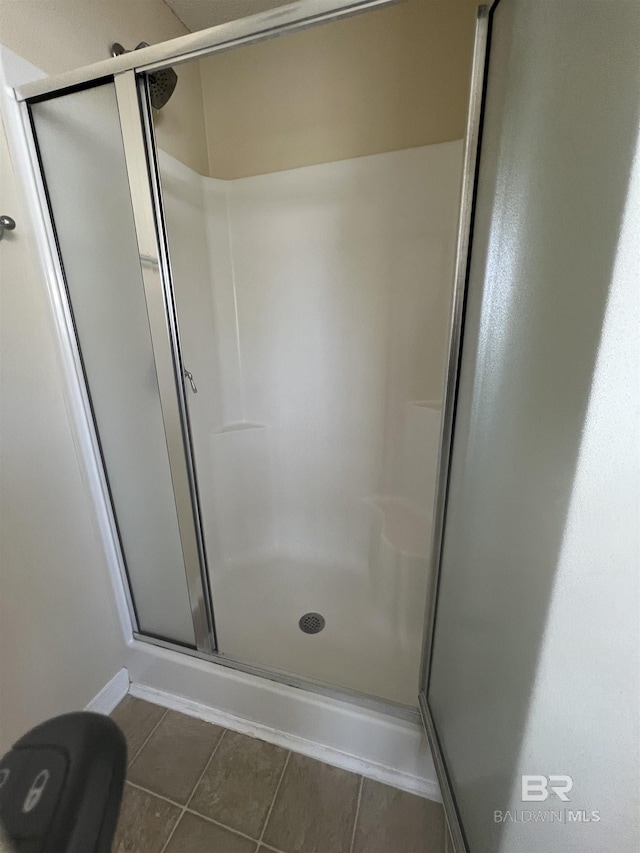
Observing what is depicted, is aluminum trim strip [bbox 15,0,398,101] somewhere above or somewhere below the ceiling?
below

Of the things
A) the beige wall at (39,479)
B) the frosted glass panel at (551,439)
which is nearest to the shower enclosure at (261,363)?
the beige wall at (39,479)

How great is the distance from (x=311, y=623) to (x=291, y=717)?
0.36 m

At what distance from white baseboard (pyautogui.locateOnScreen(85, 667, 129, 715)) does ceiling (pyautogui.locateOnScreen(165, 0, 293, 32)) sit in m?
2.39

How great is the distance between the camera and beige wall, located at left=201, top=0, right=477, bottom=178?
1274mm

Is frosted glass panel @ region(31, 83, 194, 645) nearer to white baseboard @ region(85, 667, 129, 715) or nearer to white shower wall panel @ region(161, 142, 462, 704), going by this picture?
white baseboard @ region(85, 667, 129, 715)

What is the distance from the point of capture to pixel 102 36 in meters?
1.09

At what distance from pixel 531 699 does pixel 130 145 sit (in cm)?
134

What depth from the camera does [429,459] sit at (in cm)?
154

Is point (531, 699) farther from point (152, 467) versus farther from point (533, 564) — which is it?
point (152, 467)

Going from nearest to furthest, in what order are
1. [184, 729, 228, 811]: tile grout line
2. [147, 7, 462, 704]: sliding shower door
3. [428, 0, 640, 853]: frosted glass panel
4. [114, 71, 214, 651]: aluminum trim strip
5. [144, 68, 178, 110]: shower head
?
[428, 0, 640, 853]: frosted glass panel < [114, 71, 214, 651]: aluminum trim strip < [184, 729, 228, 811]: tile grout line < [144, 68, 178, 110]: shower head < [147, 7, 462, 704]: sliding shower door

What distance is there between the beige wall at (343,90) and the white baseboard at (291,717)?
1907 millimetres

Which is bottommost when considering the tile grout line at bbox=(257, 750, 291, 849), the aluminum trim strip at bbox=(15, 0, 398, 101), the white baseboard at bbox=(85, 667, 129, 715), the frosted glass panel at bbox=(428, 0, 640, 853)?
the tile grout line at bbox=(257, 750, 291, 849)

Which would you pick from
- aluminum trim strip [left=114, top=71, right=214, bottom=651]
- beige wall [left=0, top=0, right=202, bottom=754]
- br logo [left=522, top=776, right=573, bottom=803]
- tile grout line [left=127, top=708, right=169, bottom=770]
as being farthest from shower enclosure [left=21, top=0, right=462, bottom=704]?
br logo [left=522, top=776, right=573, bottom=803]

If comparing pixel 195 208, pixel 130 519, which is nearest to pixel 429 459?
pixel 130 519
